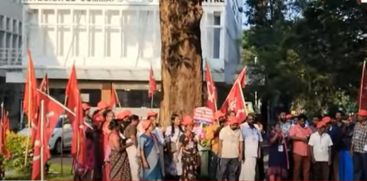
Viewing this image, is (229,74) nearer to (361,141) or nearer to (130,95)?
(130,95)

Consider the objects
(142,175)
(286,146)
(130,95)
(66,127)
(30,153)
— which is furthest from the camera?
(130,95)

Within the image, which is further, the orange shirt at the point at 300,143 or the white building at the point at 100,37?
the white building at the point at 100,37

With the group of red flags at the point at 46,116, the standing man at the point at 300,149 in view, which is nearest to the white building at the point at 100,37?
the standing man at the point at 300,149

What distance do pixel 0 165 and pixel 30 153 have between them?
88.0 inches

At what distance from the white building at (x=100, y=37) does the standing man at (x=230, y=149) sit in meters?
31.1

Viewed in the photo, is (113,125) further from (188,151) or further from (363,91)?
(363,91)

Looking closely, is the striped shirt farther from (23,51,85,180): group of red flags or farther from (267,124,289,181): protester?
(23,51,85,180): group of red flags

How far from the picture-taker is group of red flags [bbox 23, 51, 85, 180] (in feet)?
49.8

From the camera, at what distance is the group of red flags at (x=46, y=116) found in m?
15.2

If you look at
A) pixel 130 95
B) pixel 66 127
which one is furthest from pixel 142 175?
pixel 130 95

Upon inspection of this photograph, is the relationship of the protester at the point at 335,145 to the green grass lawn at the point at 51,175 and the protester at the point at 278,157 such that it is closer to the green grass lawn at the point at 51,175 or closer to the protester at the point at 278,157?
the protester at the point at 278,157

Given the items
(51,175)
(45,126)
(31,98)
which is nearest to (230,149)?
(45,126)

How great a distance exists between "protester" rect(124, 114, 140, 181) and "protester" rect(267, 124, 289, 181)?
13.1 ft

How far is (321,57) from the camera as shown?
1266 inches
